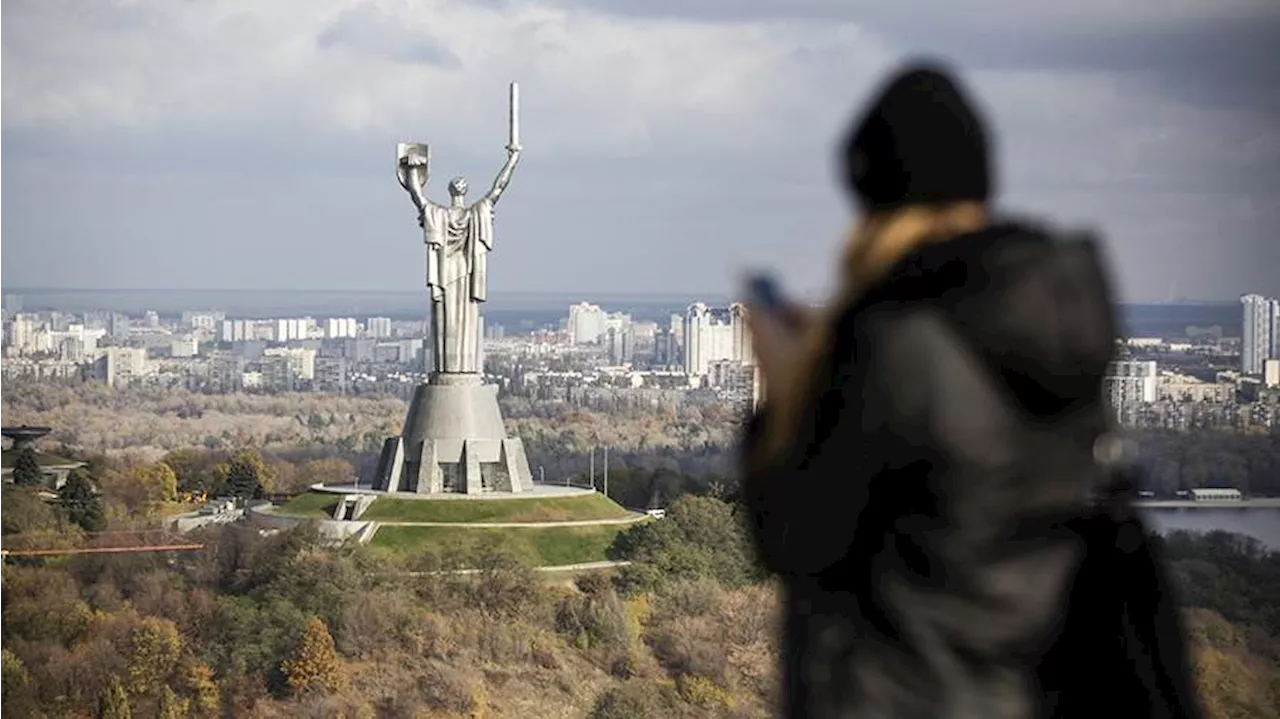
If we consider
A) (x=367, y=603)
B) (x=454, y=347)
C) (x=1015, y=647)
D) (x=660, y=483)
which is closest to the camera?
(x=1015, y=647)

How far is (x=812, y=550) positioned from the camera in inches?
132

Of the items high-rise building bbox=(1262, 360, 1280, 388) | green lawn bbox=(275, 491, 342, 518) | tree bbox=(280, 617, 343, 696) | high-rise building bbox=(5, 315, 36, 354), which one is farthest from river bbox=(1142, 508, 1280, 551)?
high-rise building bbox=(5, 315, 36, 354)

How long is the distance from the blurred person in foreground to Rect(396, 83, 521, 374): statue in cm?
3952

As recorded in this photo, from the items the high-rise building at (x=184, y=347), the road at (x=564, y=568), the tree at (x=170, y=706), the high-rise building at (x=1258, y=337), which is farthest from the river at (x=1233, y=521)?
the high-rise building at (x=184, y=347)

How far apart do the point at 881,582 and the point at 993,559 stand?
0.45 feet

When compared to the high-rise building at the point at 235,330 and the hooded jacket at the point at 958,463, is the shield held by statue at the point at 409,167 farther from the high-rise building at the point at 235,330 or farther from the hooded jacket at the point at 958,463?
the high-rise building at the point at 235,330

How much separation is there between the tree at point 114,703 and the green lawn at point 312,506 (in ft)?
25.0

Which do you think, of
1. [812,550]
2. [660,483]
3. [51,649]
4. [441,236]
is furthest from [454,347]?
[812,550]

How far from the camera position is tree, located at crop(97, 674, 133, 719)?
34250mm

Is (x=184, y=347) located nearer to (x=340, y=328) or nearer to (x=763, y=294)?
(x=340, y=328)

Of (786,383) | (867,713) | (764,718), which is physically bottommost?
(764,718)

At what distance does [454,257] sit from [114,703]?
11013 millimetres

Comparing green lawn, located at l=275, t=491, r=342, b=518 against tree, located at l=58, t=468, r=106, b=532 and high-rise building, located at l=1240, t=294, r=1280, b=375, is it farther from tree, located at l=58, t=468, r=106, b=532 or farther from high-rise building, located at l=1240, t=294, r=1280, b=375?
high-rise building, located at l=1240, t=294, r=1280, b=375

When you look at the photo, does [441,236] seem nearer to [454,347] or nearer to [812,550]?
[454,347]
